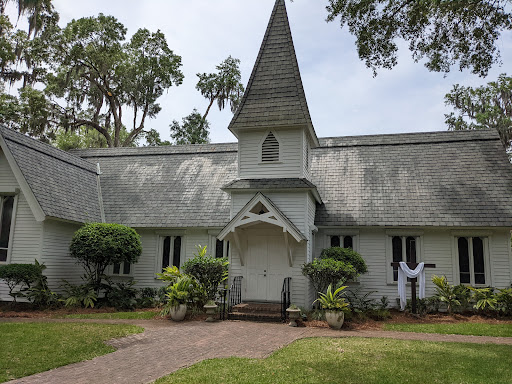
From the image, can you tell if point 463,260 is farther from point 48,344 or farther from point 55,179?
point 55,179

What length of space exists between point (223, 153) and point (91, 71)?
688 inches

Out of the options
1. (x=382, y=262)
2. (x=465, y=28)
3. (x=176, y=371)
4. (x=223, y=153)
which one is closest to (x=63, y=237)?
(x=223, y=153)

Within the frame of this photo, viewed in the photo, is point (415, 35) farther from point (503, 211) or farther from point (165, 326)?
point (165, 326)

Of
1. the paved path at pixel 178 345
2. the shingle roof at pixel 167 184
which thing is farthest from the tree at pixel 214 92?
the paved path at pixel 178 345

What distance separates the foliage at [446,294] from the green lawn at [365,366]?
4.95 meters

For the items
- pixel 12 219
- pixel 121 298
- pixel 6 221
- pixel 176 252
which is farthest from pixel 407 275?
pixel 6 221

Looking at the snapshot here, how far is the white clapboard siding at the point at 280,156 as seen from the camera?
16.2 m

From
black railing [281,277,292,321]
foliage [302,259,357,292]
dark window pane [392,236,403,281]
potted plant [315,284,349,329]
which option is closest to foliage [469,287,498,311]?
dark window pane [392,236,403,281]

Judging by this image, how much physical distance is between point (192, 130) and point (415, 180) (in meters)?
23.1

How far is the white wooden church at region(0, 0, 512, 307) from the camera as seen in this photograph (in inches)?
618

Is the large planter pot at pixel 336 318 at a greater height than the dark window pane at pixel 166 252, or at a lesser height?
lesser

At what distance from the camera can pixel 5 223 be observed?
16.7 meters

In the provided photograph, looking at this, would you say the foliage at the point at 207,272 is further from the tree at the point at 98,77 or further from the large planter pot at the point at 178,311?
the tree at the point at 98,77

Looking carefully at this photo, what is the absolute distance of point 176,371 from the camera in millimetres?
7703
